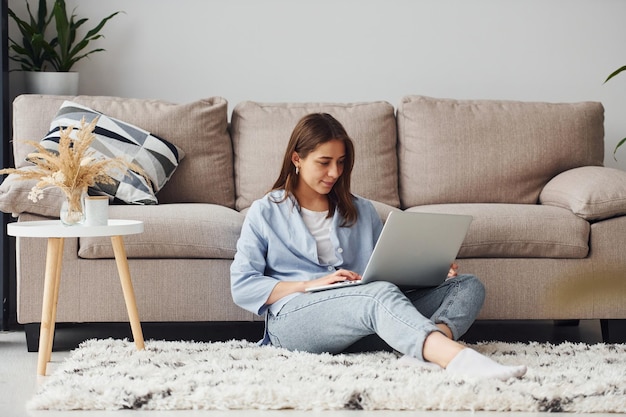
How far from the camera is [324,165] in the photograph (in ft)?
7.82

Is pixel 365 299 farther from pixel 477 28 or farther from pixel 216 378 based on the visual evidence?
pixel 477 28

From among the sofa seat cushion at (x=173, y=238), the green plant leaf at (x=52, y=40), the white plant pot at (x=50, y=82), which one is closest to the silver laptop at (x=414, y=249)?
the sofa seat cushion at (x=173, y=238)

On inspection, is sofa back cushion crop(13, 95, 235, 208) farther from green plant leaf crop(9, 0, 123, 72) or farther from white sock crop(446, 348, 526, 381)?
white sock crop(446, 348, 526, 381)

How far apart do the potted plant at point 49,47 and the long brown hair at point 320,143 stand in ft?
4.74

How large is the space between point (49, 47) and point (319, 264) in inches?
70.2

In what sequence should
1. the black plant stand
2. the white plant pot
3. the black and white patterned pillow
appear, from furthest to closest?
the white plant pot → the black plant stand → the black and white patterned pillow

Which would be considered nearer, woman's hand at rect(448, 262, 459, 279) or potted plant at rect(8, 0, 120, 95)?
woman's hand at rect(448, 262, 459, 279)

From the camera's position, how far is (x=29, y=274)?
2613 mm

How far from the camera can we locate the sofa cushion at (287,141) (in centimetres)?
324

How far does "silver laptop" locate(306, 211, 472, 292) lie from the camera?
2.11 m

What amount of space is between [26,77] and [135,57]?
50cm

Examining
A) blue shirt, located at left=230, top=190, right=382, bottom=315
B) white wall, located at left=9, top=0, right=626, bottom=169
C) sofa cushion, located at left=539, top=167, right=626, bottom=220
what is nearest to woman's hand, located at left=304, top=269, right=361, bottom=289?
blue shirt, located at left=230, top=190, right=382, bottom=315

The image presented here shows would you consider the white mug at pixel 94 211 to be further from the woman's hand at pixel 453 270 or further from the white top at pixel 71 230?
the woman's hand at pixel 453 270

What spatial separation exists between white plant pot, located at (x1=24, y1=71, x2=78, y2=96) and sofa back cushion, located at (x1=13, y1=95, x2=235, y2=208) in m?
0.26
